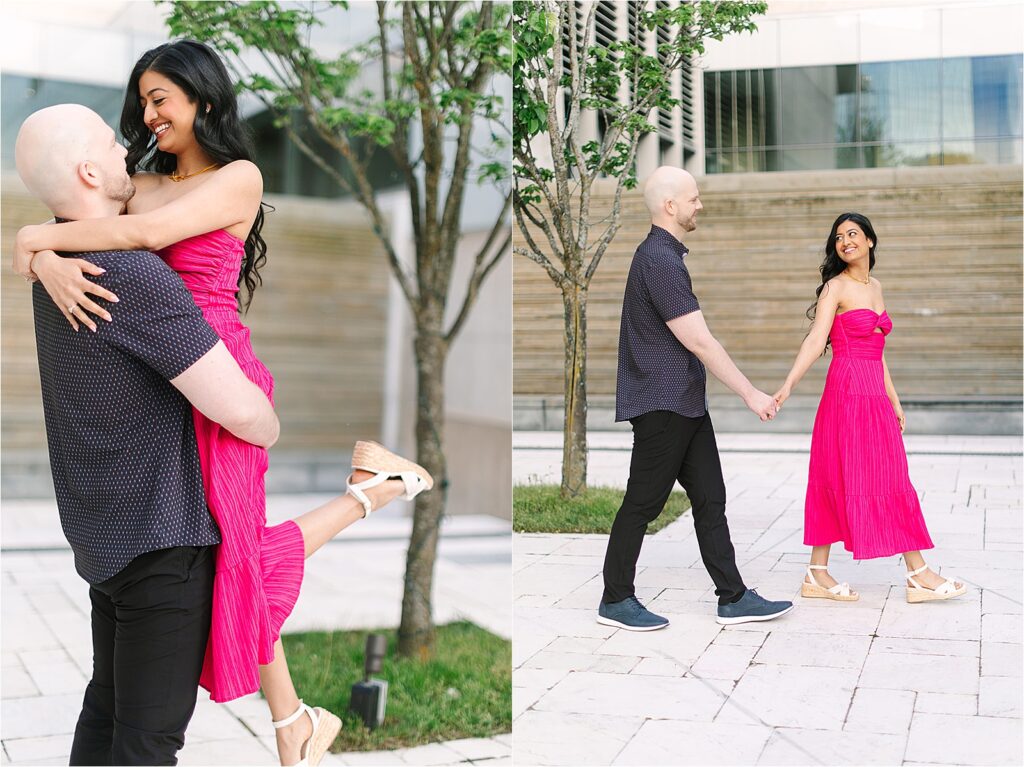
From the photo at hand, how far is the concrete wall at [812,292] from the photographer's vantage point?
2961 mm

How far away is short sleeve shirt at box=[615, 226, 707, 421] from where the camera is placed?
296 centimetres

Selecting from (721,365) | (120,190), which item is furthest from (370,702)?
(120,190)

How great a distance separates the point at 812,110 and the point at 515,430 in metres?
1.25

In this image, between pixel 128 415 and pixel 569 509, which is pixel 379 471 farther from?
pixel 569 509

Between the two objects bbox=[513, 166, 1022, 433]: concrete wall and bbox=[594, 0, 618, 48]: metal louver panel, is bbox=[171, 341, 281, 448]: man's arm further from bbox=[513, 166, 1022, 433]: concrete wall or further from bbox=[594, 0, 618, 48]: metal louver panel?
bbox=[594, 0, 618, 48]: metal louver panel

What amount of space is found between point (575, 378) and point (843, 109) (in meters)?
1.08

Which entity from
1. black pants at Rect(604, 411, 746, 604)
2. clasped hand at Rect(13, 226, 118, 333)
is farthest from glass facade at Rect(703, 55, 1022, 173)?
clasped hand at Rect(13, 226, 118, 333)

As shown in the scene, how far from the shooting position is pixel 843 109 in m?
2.90

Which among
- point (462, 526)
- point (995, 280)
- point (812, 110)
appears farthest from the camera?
point (462, 526)

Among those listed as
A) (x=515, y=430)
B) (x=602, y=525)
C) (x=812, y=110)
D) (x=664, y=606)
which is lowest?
(x=664, y=606)

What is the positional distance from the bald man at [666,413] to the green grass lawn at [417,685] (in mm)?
686

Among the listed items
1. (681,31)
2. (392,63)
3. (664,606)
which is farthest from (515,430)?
(392,63)

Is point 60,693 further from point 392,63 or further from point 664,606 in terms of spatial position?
point 392,63

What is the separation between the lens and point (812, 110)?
291 centimetres
